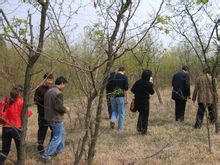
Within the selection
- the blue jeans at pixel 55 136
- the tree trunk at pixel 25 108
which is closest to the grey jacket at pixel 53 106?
the blue jeans at pixel 55 136

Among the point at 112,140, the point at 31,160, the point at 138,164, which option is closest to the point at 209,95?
the point at 112,140

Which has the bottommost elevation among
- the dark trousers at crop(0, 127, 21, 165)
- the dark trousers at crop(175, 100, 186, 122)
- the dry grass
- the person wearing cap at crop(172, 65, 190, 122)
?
the dry grass

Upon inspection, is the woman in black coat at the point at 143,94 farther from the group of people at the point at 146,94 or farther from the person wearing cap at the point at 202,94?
the person wearing cap at the point at 202,94

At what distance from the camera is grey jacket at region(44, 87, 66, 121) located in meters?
6.12

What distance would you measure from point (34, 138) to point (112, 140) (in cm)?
205

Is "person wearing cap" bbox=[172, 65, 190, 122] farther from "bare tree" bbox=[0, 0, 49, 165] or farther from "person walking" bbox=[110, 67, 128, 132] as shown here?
"bare tree" bbox=[0, 0, 49, 165]

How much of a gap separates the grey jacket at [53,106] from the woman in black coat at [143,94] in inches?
87.8

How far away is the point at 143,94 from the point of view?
7.84 m

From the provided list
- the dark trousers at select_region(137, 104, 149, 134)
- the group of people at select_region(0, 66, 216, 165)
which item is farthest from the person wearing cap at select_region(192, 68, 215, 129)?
the dark trousers at select_region(137, 104, 149, 134)

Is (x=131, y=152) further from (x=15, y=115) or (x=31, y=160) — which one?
(x=15, y=115)

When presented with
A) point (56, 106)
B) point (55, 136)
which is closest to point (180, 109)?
point (55, 136)

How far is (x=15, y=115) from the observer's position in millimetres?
5625

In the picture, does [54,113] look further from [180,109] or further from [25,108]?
[180,109]

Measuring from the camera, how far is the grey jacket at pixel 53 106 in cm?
612
